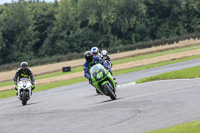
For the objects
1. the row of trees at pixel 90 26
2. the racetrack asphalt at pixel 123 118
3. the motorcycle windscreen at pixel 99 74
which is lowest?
the row of trees at pixel 90 26

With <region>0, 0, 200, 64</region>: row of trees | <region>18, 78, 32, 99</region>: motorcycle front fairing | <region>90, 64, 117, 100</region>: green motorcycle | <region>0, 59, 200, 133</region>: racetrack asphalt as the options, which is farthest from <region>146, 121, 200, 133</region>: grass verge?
<region>0, 0, 200, 64</region>: row of trees

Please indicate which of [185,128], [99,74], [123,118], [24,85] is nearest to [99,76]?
[99,74]

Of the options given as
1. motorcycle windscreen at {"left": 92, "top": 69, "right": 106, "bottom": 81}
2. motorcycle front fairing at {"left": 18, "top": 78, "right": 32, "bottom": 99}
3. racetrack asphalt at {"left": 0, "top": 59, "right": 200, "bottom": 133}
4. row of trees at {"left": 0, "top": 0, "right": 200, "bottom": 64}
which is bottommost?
row of trees at {"left": 0, "top": 0, "right": 200, "bottom": 64}

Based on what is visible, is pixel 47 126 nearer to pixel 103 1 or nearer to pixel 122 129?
pixel 122 129

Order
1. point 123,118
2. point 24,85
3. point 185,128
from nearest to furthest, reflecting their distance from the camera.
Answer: point 185,128 → point 123,118 → point 24,85

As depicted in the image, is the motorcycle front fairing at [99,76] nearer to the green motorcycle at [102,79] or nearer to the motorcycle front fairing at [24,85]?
the green motorcycle at [102,79]

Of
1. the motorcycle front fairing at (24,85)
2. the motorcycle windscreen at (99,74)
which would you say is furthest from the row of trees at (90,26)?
the motorcycle windscreen at (99,74)

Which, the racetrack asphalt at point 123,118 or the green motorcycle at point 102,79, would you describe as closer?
the racetrack asphalt at point 123,118

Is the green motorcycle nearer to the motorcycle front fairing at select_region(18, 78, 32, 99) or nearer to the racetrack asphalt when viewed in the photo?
the racetrack asphalt

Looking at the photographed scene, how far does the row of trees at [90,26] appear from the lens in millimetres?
90062

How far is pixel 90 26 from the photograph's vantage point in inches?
3757

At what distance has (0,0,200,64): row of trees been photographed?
9006 centimetres

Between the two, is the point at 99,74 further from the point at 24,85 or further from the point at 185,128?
the point at 185,128

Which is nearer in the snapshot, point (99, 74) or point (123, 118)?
point (123, 118)
